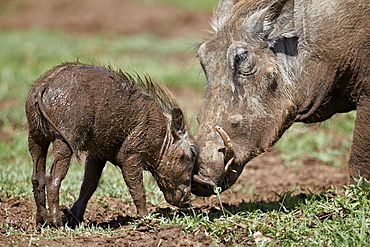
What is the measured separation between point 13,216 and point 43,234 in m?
0.74

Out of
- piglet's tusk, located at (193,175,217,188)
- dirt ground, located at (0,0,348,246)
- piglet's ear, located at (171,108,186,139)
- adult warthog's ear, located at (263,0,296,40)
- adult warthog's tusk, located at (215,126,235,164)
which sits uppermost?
adult warthog's ear, located at (263,0,296,40)

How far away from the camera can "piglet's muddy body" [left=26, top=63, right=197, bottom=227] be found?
3.84 metres

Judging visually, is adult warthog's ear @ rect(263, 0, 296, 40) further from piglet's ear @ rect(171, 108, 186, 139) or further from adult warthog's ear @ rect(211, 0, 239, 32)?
piglet's ear @ rect(171, 108, 186, 139)

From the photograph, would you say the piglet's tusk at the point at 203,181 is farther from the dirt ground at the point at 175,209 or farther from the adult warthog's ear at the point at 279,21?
the adult warthog's ear at the point at 279,21

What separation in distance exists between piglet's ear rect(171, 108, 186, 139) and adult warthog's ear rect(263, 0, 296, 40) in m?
0.90

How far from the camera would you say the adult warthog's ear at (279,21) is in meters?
4.33

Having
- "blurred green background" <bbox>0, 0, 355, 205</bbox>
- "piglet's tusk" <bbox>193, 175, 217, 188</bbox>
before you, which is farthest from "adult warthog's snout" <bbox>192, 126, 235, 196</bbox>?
"blurred green background" <bbox>0, 0, 355, 205</bbox>

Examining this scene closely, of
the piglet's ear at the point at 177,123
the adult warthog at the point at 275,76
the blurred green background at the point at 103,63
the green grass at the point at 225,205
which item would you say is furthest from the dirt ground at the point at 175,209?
the piglet's ear at the point at 177,123

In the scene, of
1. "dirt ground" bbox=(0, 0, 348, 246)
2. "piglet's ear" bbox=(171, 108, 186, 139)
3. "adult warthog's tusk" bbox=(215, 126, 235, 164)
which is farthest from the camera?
"piglet's ear" bbox=(171, 108, 186, 139)

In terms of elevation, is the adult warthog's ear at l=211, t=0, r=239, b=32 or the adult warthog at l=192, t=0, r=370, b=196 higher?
the adult warthog's ear at l=211, t=0, r=239, b=32

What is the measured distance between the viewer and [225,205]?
4770 millimetres

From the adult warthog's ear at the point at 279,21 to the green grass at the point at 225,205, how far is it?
2.83ft

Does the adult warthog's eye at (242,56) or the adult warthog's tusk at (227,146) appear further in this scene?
the adult warthog's eye at (242,56)

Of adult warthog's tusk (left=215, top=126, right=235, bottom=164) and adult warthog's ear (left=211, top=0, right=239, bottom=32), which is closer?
adult warthog's tusk (left=215, top=126, right=235, bottom=164)
